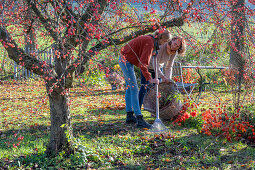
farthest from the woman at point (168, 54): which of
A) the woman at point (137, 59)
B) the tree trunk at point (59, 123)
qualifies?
the tree trunk at point (59, 123)

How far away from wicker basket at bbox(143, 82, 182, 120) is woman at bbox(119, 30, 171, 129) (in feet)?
1.65

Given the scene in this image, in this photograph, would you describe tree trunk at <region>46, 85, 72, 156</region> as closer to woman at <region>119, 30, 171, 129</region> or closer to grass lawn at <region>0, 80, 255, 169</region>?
grass lawn at <region>0, 80, 255, 169</region>

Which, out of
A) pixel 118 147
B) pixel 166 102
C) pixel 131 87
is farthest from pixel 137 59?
pixel 118 147

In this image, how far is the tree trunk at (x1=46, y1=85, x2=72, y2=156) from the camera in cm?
311

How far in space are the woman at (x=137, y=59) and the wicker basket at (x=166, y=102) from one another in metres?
0.50

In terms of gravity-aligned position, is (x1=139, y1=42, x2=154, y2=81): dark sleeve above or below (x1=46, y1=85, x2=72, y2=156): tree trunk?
above

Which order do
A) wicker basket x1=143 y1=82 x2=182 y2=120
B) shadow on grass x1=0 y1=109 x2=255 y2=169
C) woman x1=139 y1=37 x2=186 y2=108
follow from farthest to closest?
wicker basket x1=143 y1=82 x2=182 y2=120, woman x1=139 y1=37 x2=186 y2=108, shadow on grass x1=0 y1=109 x2=255 y2=169

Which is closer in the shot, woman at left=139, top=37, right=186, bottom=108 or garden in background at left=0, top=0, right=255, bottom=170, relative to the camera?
garden in background at left=0, top=0, right=255, bottom=170

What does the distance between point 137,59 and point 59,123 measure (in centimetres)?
170

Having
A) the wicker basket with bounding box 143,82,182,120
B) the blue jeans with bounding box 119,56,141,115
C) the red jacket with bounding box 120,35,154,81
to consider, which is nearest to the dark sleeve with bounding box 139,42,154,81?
the red jacket with bounding box 120,35,154,81

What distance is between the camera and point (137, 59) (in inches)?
166

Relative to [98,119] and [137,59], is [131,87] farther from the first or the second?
[98,119]

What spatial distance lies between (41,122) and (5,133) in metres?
0.79

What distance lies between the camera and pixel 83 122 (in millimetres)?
5012
